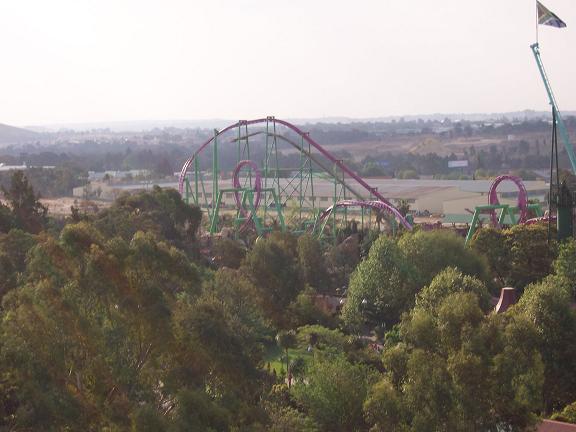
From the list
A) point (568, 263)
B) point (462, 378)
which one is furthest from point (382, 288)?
point (462, 378)

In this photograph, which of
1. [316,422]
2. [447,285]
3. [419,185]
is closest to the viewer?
[316,422]

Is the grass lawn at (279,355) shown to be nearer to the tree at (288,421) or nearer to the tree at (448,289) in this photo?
the tree at (448,289)

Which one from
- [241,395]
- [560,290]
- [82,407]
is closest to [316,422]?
[241,395]

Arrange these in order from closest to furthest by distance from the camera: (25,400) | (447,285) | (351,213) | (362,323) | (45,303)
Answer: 1. (25,400)
2. (45,303)
3. (447,285)
4. (362,323)
5. (351,213)

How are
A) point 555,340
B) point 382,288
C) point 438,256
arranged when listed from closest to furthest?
1. point 555,340
2. point 382,288
3. point 438,256

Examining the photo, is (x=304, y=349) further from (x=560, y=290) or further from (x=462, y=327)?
(x=462, y=327)

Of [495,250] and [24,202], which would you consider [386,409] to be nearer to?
[495,250]
